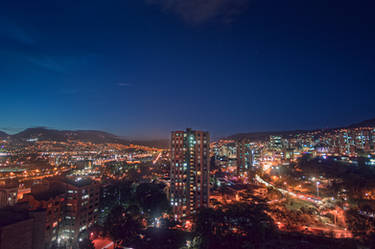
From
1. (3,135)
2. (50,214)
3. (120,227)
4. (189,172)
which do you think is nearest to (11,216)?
(50,214)

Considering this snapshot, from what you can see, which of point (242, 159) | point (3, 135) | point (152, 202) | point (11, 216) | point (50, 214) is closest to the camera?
point (11, 216)

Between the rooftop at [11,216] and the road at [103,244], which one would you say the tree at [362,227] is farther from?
the rooftop at [11,216]

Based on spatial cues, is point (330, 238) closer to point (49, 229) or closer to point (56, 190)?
point (49, 229)

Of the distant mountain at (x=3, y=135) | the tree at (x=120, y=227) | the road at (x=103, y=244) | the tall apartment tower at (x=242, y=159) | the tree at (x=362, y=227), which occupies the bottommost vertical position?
the road at (x=103, y=244)

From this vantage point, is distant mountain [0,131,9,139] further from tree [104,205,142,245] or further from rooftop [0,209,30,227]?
tree [104,205,142,245]

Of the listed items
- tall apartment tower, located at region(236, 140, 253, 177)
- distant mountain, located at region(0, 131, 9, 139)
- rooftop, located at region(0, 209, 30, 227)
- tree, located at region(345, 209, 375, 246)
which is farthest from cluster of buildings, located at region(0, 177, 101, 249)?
distant mountain, located at region(0, 131, 9, 139)

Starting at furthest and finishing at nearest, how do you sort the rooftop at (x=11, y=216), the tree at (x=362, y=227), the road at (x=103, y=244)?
the road at (x=103, y=244) → the rooftop at (x=11, y=216) → the tree at (x=362, y=227)

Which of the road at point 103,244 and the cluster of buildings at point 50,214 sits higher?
the cluster of buildings at point 50,214

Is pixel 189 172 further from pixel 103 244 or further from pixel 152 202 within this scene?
pixel 103 244

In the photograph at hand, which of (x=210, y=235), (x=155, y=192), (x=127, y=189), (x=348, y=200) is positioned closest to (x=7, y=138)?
(x=127, y=189)

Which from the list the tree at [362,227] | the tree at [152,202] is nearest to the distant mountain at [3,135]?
the tree at [152,202]
